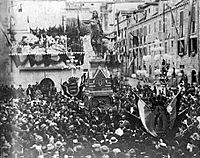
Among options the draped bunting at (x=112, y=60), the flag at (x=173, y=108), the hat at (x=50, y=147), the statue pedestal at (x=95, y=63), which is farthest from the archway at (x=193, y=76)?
the hat at (x=50, y=147)

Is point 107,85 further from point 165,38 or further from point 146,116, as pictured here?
point 165,38

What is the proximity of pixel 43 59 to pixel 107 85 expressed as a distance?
0.52m

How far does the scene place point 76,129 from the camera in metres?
3.41

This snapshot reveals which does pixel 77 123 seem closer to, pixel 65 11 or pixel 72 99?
pixel 72 99

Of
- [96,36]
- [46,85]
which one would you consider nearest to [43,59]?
[46,85]

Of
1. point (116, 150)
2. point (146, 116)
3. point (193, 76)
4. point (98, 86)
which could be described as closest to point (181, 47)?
point (193, 76)

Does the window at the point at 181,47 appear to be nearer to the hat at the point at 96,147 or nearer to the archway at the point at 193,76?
the archway at the point at 193,76

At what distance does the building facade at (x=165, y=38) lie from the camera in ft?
11.1

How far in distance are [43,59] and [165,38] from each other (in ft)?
3.03

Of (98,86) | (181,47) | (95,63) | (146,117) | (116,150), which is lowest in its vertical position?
(116,150)

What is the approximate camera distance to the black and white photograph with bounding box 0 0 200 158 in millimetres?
3374

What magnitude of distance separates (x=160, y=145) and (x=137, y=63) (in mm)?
646

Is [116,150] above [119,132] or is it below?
below

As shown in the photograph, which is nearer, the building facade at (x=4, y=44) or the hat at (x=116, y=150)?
the building facade at (x=4, y=44)
